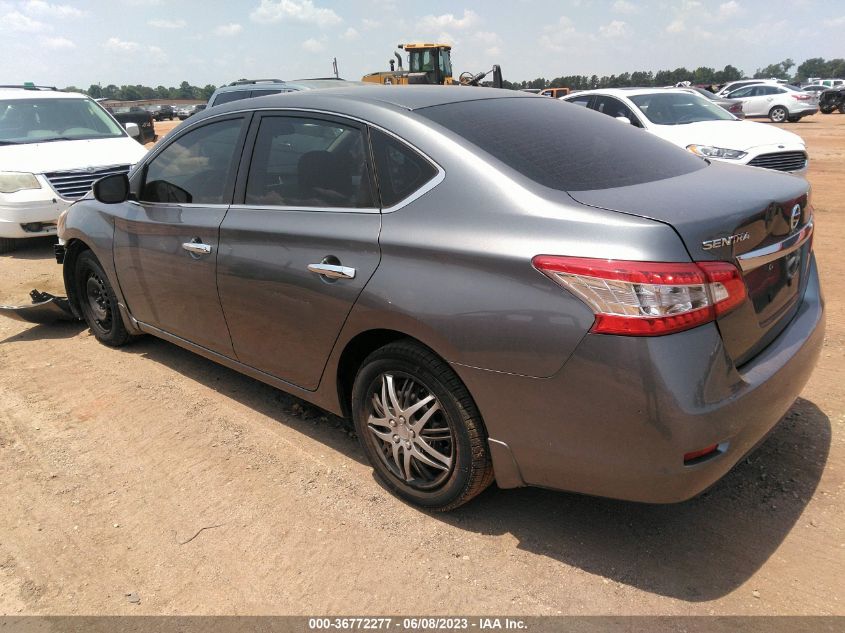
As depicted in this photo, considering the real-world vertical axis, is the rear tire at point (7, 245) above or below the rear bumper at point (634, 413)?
below

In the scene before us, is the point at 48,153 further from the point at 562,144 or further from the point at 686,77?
the point at 686,77

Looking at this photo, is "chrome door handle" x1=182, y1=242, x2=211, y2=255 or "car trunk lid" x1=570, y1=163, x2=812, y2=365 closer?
"car trunk lid" x1=570, y1=163, x2=812, y2=365

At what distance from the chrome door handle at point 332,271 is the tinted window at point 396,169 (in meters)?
0.32

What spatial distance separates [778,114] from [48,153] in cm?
2767

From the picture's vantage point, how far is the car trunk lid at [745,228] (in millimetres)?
2275

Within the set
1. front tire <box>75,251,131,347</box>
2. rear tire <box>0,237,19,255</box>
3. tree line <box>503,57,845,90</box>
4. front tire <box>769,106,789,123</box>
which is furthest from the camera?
tree line <box>503,57,845,90</box>

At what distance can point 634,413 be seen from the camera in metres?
2.17

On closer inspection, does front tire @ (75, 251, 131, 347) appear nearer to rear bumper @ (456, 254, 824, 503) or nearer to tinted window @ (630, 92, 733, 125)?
rear bumper @ (456, 254, 824, 503)

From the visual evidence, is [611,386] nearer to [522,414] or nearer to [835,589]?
[522,414]

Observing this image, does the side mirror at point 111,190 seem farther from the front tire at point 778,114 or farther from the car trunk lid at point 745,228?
the front tire at point 778,114

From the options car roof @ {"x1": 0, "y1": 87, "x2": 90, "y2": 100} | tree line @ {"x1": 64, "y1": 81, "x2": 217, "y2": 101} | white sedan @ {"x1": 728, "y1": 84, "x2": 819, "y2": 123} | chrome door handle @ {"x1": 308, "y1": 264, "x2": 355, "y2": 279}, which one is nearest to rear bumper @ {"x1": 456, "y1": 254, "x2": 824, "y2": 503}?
chrome door handle @ {"x1": 308, "y1": 264, "x2": 355, "y2": 279}

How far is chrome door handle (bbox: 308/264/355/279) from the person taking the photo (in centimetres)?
286

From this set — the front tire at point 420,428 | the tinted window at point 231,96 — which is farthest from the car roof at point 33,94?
the front tire at point 420,428

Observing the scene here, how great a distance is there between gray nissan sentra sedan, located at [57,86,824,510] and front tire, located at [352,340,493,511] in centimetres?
1
